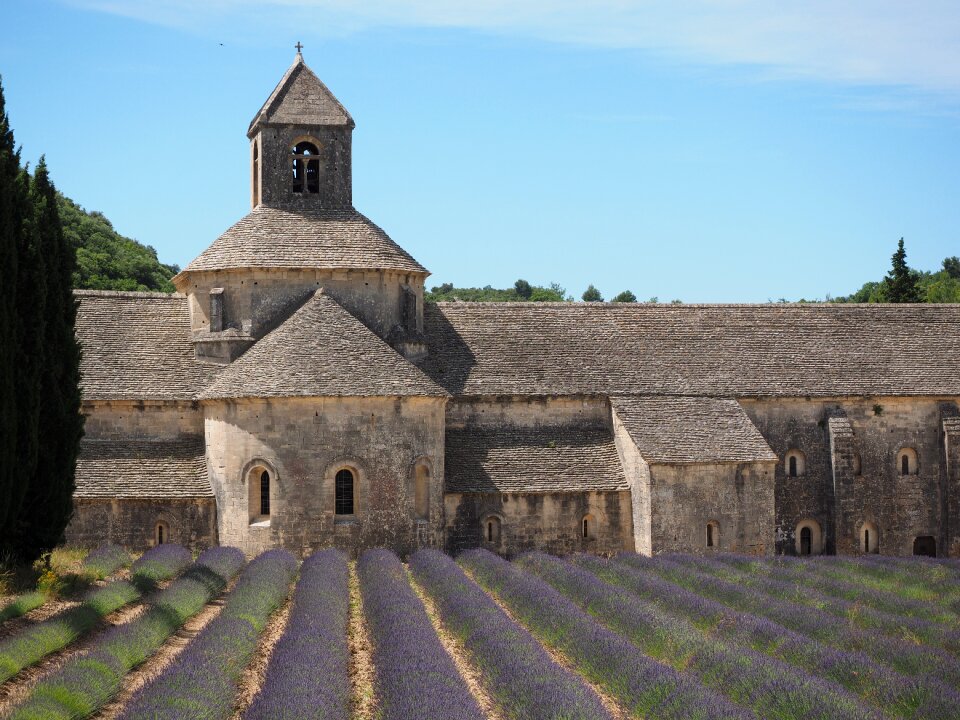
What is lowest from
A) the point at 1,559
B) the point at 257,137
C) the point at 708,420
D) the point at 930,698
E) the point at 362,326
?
the point at 930,698

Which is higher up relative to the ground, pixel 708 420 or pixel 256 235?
pixel 256 235

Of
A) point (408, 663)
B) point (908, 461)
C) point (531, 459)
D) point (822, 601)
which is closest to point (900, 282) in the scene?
point (908, 461)

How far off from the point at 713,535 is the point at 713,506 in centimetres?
82

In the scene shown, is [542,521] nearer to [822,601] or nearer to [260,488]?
[260,488]

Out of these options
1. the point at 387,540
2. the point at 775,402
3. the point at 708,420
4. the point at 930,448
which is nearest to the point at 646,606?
the point at 387,540

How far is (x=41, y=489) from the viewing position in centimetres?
2427

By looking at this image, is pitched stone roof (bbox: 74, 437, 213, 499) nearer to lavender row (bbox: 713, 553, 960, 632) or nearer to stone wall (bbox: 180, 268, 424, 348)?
stone wall (bbox: 180, 268, 424, 348)

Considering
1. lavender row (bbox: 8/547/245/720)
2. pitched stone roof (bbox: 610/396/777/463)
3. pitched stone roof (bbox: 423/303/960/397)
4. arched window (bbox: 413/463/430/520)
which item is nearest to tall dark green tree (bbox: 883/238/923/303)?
pitched stone roof (bbox: 423/303/960/397)

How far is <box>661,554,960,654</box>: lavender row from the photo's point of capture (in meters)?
19.1

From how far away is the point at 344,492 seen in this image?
32.2 metres

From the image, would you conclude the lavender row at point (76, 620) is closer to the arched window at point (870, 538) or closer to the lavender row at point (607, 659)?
the lavender row at point (607, 659)

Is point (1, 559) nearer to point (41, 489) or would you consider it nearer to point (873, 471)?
point (41, 489)

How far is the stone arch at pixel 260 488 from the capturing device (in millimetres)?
31594

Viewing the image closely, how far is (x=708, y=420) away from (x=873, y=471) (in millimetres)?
6143
